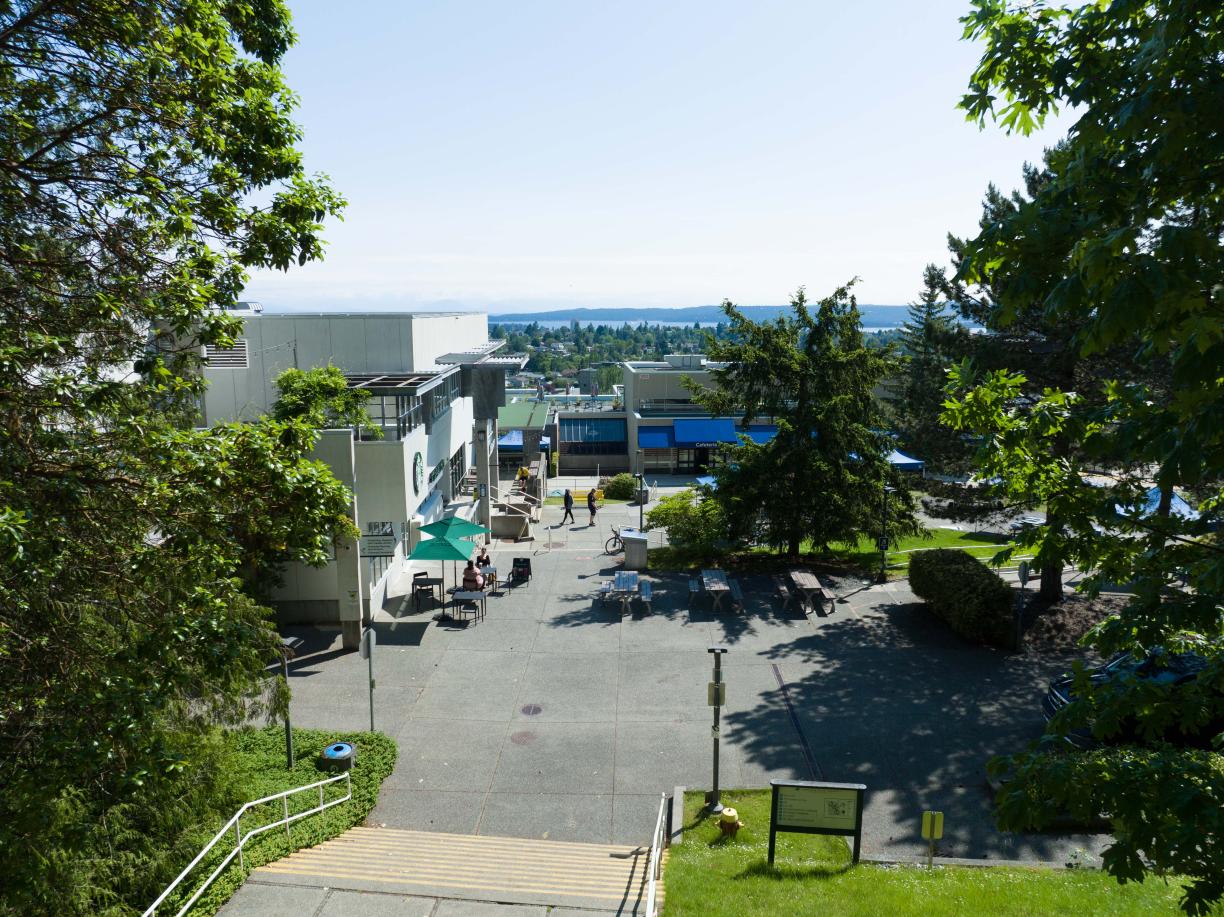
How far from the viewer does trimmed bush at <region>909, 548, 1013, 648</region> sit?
16672 mm

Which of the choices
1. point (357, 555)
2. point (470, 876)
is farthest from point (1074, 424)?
point (357, 555)

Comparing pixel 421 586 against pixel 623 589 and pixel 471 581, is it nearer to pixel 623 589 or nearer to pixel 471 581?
pixel 471 581

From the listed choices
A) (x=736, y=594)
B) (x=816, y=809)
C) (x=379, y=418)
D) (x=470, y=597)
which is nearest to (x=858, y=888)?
(x=816, y=809)

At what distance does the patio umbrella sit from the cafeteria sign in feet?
34.1

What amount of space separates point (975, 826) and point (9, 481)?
11260mm

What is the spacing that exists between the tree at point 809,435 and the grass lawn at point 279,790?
13.0 m

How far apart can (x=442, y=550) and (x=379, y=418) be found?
4398 mm

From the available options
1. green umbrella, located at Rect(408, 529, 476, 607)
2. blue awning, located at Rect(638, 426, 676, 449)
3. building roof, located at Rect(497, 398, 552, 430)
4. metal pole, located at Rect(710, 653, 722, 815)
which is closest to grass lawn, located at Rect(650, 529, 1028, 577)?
green umbrella, located at Rect(408, 529, 476, 607)

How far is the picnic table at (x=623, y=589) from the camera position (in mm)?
19281

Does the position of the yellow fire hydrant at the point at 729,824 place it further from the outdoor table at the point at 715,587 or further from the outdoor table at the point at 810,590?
the outdoor table at the point at 810,590

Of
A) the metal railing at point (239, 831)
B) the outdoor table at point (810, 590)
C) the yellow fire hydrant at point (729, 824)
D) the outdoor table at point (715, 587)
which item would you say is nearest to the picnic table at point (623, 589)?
the outdoor table at point (715, 587)

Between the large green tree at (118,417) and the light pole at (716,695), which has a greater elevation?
the large green tree at (118,417)

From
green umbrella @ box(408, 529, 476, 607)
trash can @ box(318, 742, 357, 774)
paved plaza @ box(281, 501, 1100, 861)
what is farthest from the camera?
green umbrella @ box(408, 529, 476, 607)

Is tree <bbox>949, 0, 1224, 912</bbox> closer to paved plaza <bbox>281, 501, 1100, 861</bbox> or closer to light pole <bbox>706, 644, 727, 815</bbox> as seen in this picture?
light pole <bbox>706, 644, 727, 815</bbox>
